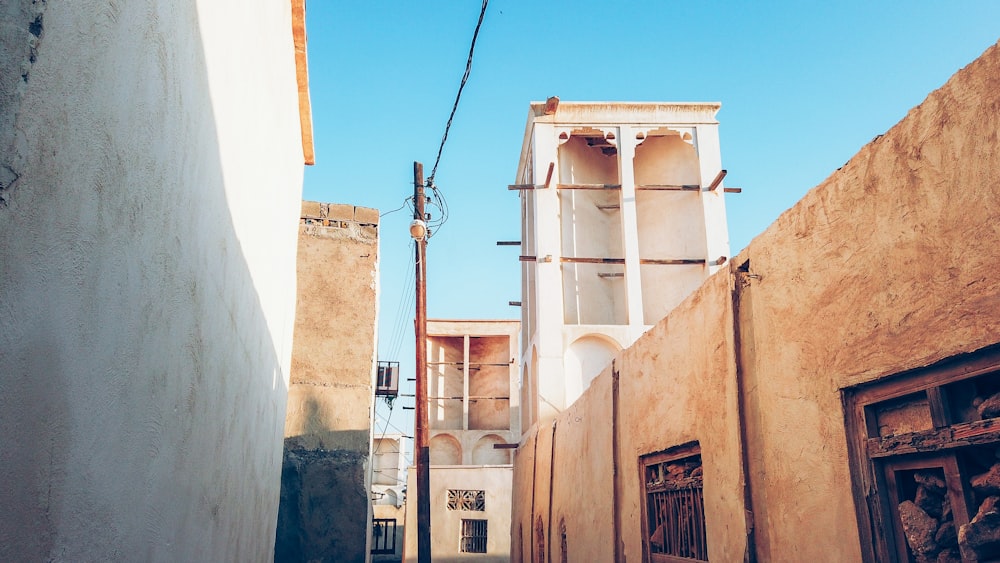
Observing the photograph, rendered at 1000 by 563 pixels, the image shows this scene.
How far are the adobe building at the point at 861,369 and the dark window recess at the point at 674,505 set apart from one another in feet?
0.07

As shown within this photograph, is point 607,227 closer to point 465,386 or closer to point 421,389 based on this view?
point 421,389

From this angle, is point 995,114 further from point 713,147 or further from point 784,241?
point 713,147

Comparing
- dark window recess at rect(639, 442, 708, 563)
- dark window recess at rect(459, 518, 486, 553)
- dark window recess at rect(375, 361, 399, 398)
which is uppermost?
dark window recess at rect(375, 361, 399, 398)

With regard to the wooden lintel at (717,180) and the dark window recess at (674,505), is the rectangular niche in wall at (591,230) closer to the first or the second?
the wooden lintel at (717,180)

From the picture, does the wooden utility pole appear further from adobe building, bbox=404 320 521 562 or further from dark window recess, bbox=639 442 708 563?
adobe building, bbox=404 320 521 562

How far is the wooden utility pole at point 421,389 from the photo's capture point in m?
10.3

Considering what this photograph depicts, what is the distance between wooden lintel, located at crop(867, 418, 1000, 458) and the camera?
9.11 ft

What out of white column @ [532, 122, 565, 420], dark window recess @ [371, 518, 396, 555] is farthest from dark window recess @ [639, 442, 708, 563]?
white column @ [532, 122, 565, 420]

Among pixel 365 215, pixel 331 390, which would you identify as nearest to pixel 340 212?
pixel 365 215

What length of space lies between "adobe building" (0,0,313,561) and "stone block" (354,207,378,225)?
533 cm

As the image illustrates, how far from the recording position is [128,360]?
7.33 feet

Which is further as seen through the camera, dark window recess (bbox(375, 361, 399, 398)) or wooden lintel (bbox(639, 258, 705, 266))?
wooden lintel (bbox(639, 258, 705, 266))

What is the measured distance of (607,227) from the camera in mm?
16859

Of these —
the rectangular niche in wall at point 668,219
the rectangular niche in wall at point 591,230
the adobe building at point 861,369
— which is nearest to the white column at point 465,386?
the rectangular niche in wall at point 591,230
